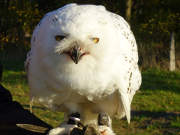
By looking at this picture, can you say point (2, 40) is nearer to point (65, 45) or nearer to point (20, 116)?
point (20, 116)

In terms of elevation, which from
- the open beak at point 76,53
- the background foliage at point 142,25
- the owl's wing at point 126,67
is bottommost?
the background foliage at point 142,25

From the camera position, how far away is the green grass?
470cm

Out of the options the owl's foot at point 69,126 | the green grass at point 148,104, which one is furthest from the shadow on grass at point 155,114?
the owl's foot at point 69,126

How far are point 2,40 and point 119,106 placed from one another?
19.4 ft

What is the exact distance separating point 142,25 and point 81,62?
585 centimetres

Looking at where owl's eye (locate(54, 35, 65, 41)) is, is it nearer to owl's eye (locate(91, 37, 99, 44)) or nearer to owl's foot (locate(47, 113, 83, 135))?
owl's eye (locate(91, 37, 99, 44))

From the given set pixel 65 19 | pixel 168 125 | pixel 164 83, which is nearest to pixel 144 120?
pixel 168 125

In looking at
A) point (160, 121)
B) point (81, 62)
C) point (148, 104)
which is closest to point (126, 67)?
point (81, 62)

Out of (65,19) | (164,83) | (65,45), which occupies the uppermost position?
(65,19)

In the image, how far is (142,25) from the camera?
7945 millimetres

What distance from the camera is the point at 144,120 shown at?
4.98 m

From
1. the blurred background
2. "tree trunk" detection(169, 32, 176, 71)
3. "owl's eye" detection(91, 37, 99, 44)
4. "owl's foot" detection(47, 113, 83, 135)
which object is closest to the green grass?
the blurred background

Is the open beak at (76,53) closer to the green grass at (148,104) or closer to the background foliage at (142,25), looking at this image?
the green grass at (148,104)

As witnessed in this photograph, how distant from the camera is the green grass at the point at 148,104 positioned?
4.70 meters
